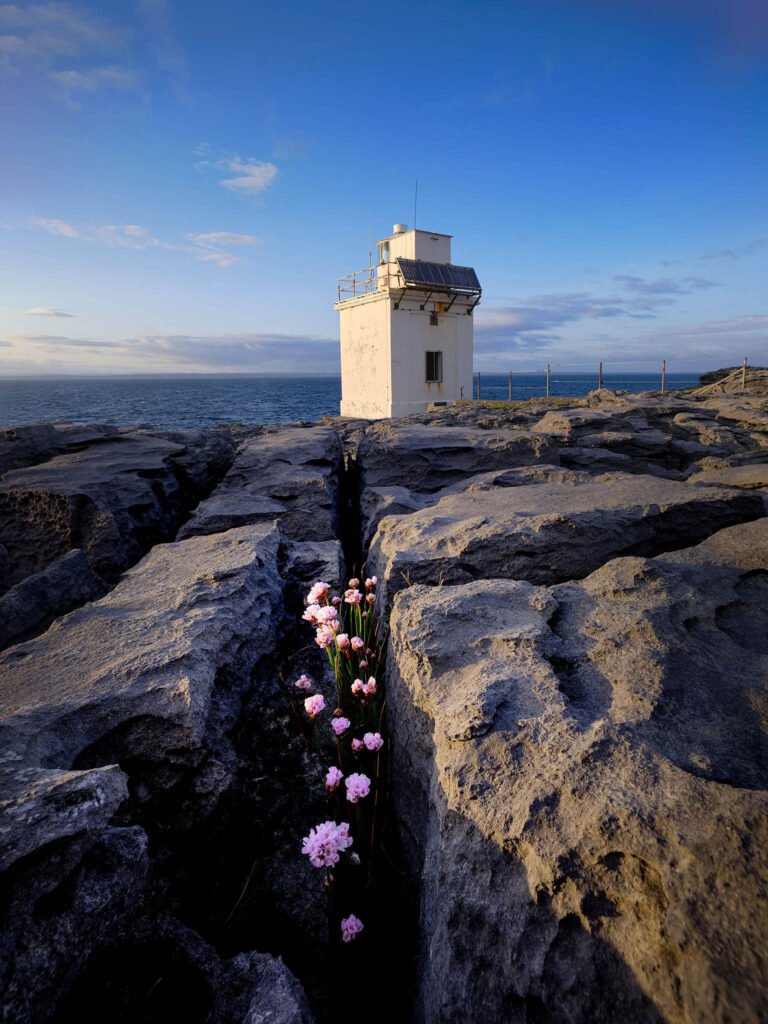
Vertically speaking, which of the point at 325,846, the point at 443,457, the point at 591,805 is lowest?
the point at 325,846

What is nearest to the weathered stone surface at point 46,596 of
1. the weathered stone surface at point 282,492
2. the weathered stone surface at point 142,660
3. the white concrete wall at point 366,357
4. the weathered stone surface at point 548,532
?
the weathered stone surface at point 142,660

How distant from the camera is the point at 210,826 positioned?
7.57 ft

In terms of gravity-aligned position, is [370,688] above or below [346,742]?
above

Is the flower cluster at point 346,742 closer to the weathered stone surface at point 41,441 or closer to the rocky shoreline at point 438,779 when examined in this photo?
the rocky shoreline at point 438,779

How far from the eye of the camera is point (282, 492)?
20.1 feet

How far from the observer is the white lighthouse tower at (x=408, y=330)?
82.6 ft

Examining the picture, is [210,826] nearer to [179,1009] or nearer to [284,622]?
[179,1009]

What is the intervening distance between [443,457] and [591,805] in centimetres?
569

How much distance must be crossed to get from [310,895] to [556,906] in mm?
1202

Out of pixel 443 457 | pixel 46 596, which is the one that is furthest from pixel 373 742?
pixel 443 457

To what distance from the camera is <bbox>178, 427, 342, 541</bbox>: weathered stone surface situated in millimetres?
5496

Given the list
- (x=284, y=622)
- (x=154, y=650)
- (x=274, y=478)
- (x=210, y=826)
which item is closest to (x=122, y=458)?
(x=274, y=478)

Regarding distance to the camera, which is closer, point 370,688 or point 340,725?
point 340,725

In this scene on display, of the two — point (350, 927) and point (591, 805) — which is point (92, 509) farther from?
point (591, 805)
